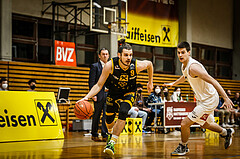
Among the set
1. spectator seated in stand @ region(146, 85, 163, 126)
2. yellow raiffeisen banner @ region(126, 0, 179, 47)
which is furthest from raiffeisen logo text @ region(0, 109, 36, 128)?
yellow raiffeisen banner @ region(126, 0, 179, 47)

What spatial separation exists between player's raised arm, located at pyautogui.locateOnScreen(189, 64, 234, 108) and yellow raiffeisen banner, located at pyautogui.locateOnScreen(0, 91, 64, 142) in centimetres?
401

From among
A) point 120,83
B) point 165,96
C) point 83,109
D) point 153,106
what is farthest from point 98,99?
point 165,96

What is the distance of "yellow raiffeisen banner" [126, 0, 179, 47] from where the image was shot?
16.0 metres

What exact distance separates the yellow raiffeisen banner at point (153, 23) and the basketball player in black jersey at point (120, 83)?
9.76 m

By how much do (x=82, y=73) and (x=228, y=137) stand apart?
8.38m

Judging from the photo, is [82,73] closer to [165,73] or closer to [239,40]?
[165,73]

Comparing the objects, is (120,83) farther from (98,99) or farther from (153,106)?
(153,106)

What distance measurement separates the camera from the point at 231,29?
20969 millimetres

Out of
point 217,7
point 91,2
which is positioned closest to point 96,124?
point 91,2

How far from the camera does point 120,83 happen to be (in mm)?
5945

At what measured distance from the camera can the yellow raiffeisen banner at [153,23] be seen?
1603cm

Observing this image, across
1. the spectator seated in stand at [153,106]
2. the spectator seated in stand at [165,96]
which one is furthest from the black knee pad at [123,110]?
the spectator seated in stand at [165,96]

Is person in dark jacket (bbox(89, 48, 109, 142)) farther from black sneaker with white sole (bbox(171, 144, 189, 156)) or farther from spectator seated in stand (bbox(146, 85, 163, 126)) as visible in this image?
spectator seated in stand (bbox(146, 85, 163, 126))

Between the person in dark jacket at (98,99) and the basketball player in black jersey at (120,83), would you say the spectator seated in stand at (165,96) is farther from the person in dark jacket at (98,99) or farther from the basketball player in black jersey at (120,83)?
the basketball player in black jersey at (120,83)
